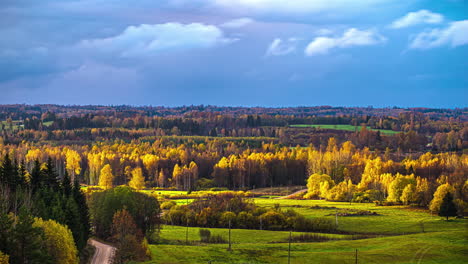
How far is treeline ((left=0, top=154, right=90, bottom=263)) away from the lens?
4644cm

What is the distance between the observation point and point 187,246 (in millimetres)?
76062

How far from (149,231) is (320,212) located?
42627 mm

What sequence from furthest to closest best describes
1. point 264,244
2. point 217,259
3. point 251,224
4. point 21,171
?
point 251,224, point 264,244, point 21,171, point 217,259

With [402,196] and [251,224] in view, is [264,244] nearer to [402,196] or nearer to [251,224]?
[251,224]

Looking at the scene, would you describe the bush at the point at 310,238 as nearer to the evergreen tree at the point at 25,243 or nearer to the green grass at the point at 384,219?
the green grass at the point at 384,219

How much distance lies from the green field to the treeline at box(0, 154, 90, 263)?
11.6m

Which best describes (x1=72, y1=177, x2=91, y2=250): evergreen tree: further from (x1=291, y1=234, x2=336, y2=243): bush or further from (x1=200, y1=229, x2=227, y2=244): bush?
(x1=291, y1=234, x2=336, y2=243): bush

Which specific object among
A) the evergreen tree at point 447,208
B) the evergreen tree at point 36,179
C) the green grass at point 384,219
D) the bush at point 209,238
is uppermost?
the evergreen tree at point 36,179

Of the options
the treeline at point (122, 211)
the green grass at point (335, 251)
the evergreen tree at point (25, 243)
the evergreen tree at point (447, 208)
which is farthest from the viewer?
the evergreen tree at point (447, 208)

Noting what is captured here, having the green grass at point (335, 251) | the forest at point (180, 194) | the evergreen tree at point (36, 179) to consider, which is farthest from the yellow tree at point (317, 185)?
the evergreen tree at point (36, 179)

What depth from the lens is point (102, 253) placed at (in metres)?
67.4

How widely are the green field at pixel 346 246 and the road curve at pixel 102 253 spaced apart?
5427mm

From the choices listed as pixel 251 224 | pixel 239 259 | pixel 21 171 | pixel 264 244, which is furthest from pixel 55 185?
pixel 251 224

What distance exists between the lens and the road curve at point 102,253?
61891 mm
